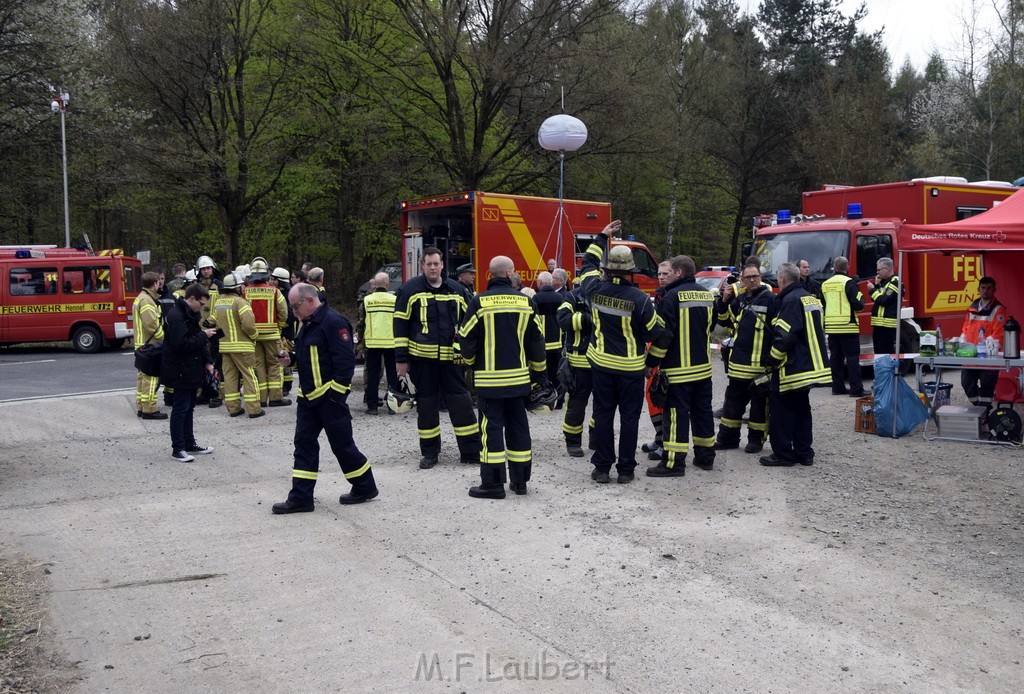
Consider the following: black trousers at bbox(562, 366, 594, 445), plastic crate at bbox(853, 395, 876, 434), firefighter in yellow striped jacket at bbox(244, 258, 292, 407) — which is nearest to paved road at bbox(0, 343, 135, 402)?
firefighter in yellow striped jacket at bbox(244, 258, 292, 407)

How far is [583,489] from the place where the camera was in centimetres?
786

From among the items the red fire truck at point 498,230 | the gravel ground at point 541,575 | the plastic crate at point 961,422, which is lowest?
the gravel ground at point 541,575

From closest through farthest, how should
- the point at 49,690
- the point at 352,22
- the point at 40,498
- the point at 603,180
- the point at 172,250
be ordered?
the point at 49,690 → the point at 40,498 → the point at 352,22 → the point at 603,180 → the point at 172,250

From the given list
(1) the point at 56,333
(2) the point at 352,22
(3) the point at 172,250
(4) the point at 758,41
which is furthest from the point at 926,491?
(4) the point at 758,41

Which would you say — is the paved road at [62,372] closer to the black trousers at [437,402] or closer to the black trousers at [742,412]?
the black trousers at [437,402]

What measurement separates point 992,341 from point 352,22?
20300 mm

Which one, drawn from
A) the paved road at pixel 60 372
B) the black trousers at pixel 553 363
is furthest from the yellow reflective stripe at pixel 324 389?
the paved road at pixel 60 372

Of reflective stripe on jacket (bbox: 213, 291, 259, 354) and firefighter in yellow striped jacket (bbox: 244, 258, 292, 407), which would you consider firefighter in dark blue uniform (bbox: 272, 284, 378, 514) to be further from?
firefighter in yellow striped jacket (bbox: 244, 258, 292, 407)

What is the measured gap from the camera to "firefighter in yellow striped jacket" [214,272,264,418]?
38.4ft

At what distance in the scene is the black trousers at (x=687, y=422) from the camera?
8.36m

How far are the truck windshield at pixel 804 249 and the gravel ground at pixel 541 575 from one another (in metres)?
5.89

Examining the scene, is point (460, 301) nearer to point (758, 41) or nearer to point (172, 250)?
point (172, 250)

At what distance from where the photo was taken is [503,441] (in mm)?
7648

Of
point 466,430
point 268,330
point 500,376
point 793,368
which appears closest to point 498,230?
point 268,330
